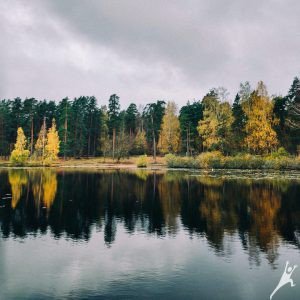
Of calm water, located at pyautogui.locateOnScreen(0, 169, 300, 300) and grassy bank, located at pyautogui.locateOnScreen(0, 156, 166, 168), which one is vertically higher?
grassy bank, located at pyautogui.locateOnScreen(0, 156, 166, 168)

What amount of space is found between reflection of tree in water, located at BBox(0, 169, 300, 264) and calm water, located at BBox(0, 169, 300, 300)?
0.06 meters

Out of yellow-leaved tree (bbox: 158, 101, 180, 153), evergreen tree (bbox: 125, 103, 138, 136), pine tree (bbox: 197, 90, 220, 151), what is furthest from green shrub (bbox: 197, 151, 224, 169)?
evergreen tree (bbox: 125, 103, 138, 136)

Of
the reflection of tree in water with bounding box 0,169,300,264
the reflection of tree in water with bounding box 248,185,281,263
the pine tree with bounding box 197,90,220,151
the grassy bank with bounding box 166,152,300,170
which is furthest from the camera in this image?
the pine tree with bounding box 197,90,220,151

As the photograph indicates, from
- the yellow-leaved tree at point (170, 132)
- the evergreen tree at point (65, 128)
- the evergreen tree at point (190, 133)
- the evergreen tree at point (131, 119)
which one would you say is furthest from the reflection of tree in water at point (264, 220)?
the evergreen tree at point (131, 119)

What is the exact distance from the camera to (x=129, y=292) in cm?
1138

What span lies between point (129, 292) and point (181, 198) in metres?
21.7

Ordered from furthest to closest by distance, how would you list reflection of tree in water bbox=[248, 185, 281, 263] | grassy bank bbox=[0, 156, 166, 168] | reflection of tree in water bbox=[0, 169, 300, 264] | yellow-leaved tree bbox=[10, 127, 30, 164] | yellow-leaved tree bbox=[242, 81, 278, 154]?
grassy bank bbox=[0, 156, 166, 168]
yellow-leaved tree bbox=[10, 127, 30, 164]
yellow-leaved tree bbox=[242, 81, 278, 154]
reflection of tree in water bbox=[0, 169, 300, 264]
reflection of tree in water bbox=[248, 185, 281, 263]

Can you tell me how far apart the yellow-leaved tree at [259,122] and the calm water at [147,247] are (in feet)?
143

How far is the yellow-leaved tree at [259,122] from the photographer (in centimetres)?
7275

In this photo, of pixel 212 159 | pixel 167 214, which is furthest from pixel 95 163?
pixel 167 214

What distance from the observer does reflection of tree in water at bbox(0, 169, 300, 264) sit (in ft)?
62.8
